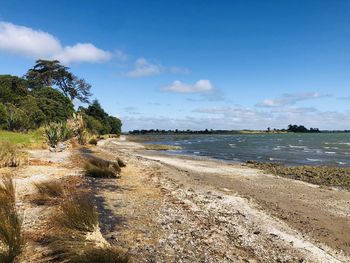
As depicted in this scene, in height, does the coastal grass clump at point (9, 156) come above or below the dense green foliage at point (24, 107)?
below

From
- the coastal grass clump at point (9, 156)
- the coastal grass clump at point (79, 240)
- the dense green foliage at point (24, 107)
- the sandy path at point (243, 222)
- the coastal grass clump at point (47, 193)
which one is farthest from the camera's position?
the dense green foliage at point (24, 107)

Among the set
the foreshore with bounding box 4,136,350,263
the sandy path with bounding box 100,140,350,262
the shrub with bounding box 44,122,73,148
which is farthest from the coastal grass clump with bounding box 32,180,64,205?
the shrub with bounding box 44,122,73,148

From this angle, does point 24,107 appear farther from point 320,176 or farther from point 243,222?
point 243,222

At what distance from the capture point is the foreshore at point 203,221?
682cm

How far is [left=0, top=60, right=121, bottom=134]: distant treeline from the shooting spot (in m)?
38.5

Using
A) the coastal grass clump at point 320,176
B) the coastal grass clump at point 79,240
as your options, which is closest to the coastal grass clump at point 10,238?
the coastal grass clump at point 79,240

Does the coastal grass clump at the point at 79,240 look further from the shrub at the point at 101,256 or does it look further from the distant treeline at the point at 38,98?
the distant treeline at the point at 38,98

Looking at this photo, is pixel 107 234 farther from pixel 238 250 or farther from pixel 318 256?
pixel 318 256

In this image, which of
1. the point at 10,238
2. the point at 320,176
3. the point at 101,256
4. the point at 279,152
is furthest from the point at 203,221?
the point at 279,152

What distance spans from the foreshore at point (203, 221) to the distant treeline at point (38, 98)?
25.7 metres

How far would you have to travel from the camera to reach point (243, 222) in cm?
958

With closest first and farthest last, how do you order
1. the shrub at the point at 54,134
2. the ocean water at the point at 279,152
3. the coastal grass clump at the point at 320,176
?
the coastal grass clump at the point at 320,176 → the shrub at the point at 54,134 → the ocean water at the point at 279,152

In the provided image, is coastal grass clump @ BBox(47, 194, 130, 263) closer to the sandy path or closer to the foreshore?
the foreshore

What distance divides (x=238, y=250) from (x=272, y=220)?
346cm
